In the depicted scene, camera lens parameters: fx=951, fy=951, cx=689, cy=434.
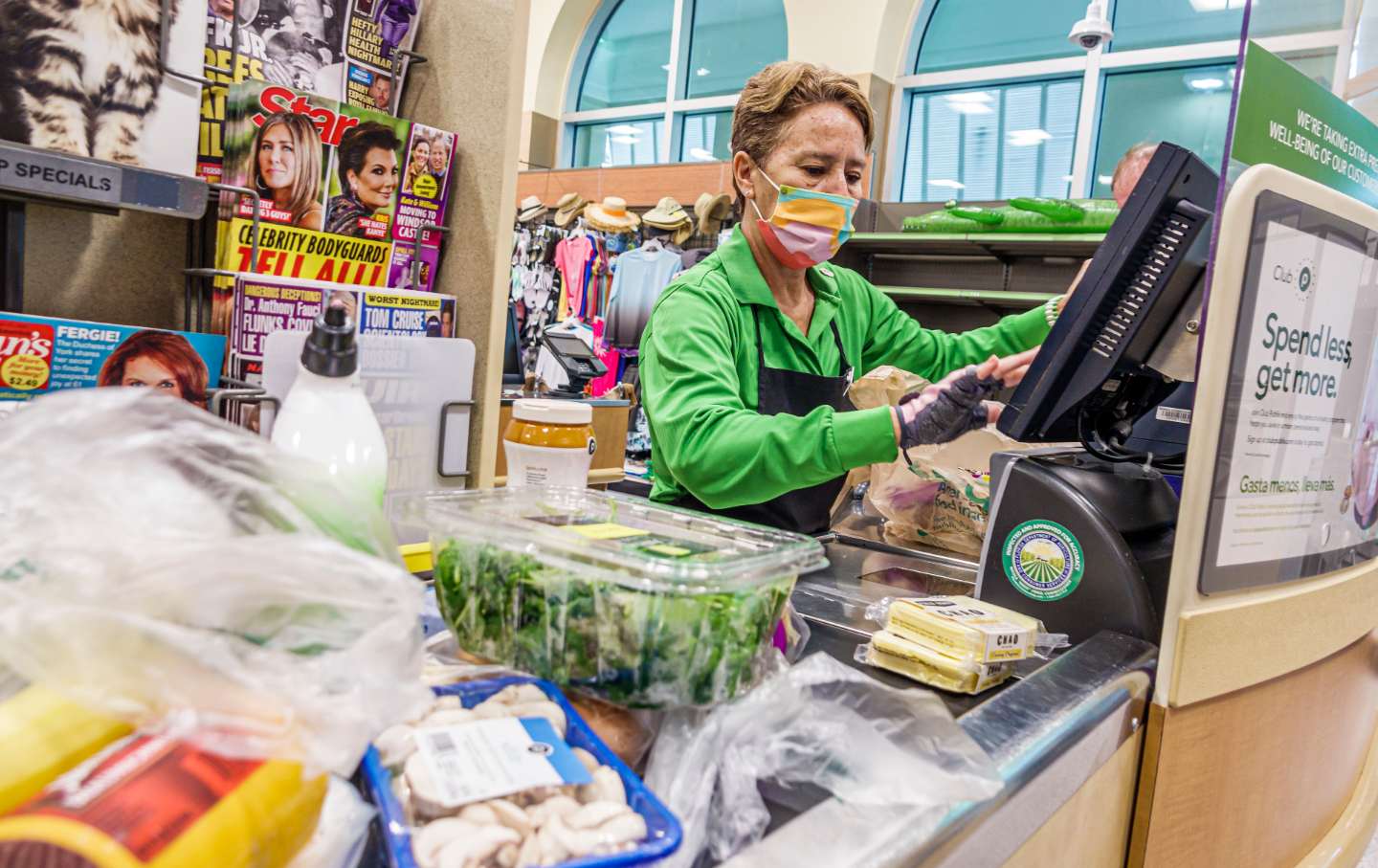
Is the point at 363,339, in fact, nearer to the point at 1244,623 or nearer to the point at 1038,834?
the point at 1038,834

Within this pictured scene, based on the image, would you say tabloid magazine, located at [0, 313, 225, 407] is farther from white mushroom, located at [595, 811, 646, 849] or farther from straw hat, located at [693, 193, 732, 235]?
straw hat, located at [693, 193, 732, 235]

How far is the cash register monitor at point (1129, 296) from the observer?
110 cm

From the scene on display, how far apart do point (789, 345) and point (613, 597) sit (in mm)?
1340

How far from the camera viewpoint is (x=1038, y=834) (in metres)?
0.82

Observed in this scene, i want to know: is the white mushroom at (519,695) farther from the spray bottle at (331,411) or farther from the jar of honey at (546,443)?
the jar of honey at (546,443)

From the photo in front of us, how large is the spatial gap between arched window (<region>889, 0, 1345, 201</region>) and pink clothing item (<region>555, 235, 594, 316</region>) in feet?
8.00

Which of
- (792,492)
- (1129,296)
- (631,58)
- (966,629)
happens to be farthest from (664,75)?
(966,629)

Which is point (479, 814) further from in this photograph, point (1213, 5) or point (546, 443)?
point (1213, 5)

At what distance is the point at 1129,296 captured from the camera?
1127 mm

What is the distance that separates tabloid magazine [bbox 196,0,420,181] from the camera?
156 cm

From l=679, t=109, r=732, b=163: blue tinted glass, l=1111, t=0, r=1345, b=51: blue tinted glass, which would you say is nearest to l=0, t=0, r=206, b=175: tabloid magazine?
l=1111, t=0, r=1345, b=51: blue tinted glass

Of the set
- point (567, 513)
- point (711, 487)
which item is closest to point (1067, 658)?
point (567, 513)

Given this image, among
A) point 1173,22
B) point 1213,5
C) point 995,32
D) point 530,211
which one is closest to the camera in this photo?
point 1213,5

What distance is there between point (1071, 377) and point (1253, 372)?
0.68ft
